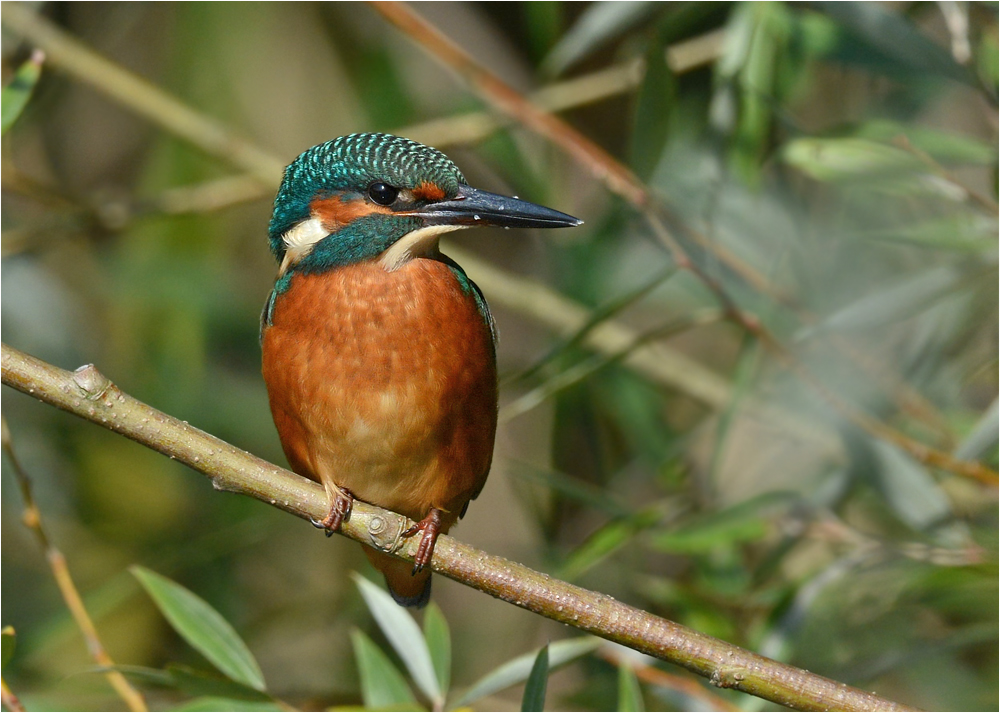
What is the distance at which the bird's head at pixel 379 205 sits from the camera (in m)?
2.00

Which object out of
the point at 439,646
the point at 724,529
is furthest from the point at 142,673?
the point at 724,529

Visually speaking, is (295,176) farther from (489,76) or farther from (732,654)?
(732,654)

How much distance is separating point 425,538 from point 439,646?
26 centimetres

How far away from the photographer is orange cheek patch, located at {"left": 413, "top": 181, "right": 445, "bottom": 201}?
2018mm

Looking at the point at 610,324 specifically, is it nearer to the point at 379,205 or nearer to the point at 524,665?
the point at 379,205

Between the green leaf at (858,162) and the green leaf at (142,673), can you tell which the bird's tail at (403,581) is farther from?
the green leaf at (858,162)

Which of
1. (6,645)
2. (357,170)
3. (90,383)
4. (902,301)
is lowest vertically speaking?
(6,645)

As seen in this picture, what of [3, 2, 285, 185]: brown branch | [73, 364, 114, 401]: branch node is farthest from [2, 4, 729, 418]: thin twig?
[73, 364, 114, 401]: branch node

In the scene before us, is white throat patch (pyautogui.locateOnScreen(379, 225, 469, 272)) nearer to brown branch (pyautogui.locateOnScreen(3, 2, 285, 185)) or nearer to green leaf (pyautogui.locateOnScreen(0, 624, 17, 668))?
green leaf (pyautogui.locateOnScreen(0, 624, 17, 668))

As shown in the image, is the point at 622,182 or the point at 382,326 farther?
the point at 622,182

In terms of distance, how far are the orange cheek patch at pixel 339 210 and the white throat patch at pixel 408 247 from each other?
2.6 inches

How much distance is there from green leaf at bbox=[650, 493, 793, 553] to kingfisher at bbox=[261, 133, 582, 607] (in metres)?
0.61

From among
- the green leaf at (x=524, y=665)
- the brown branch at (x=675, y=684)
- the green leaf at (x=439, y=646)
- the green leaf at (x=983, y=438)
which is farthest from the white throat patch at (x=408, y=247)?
the green leaf at (x=983, y=438)

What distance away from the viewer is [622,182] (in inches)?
94.4
